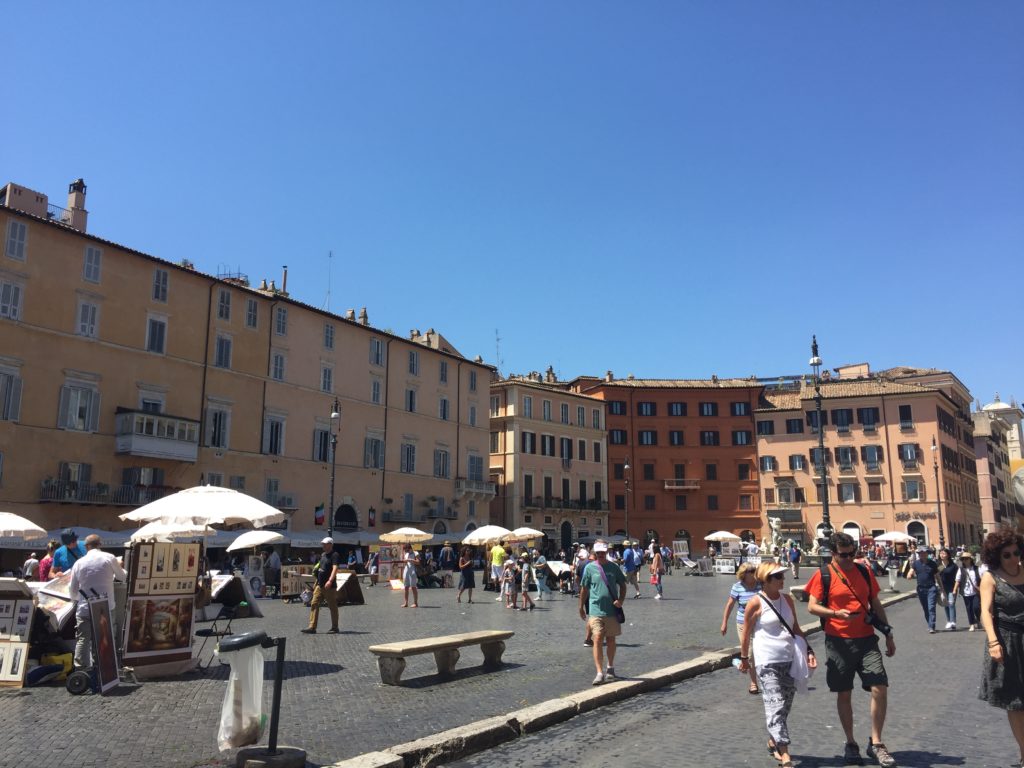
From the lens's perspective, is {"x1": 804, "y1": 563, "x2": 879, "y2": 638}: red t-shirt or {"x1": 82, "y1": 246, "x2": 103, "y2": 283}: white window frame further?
{"x1": 82, "y1": 246, "x2": 103, "y2": 283}: white window frame

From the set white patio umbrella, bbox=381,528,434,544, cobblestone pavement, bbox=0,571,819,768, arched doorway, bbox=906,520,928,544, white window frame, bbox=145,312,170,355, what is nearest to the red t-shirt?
cobblestone pavement, bbox=0,571,819,768

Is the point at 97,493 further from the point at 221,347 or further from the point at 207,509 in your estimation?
the point at 207,509

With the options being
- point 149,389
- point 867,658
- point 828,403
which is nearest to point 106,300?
point 149,389

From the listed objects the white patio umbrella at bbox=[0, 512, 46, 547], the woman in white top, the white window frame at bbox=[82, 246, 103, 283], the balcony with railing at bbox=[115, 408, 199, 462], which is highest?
the white window frame at bbox=[82, 246, 103, 283]

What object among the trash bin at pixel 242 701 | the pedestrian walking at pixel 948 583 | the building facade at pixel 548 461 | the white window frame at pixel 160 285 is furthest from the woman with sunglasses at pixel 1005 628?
the building facade at pixel 548 461

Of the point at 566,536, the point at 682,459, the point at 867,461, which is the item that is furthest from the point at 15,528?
the point at 867,461

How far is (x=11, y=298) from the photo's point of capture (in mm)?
29906

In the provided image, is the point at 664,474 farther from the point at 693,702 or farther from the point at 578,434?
the point at 693,702

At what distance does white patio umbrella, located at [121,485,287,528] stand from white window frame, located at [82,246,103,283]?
24.1m

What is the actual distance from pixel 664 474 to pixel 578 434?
29.7 feet

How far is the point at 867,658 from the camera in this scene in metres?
5.87

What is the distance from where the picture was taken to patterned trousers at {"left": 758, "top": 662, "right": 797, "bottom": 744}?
224 inches

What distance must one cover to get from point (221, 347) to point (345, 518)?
35.9 ft

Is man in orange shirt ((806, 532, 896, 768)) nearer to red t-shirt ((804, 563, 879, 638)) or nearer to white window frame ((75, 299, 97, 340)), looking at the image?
red t-shirt ((804, 563, 879, 638))
